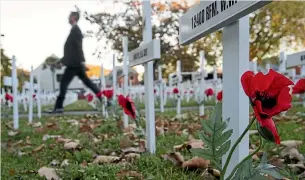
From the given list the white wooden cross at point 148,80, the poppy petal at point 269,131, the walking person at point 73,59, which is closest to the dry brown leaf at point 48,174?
the white wooden cross at point 148,80

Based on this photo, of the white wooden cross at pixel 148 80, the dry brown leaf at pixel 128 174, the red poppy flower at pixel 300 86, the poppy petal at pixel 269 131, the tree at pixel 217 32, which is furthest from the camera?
the tree at pixel 217 32

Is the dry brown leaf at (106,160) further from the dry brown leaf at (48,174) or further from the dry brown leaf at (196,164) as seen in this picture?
the dry brown leaf at (196,164)

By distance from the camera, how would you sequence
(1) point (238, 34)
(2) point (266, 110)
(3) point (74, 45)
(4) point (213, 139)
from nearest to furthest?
(2) point (266, 110) < (4) point (213, 139) < (1) point (238, 34) < (3) point (74, 45)

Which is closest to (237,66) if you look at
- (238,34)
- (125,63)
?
(238,34)

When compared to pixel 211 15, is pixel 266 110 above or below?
below

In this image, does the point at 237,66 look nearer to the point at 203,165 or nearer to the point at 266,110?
the point at 266,110

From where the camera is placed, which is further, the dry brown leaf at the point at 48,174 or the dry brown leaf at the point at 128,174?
the dry brown leaf at the point at 48,174

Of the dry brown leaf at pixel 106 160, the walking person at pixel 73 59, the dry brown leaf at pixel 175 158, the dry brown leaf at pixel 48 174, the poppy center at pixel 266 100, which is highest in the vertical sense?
the walking person at pixel 73 59

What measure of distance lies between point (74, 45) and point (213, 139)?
7.82 meters

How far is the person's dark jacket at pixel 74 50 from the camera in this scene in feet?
28.2

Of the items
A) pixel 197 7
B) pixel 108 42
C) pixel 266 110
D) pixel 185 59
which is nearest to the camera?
pixel 266 110

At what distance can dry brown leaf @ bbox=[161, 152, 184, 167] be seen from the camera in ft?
7.22

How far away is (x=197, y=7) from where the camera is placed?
152cm

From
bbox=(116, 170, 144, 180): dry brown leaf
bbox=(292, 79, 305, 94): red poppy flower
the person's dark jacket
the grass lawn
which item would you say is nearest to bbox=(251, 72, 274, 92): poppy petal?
the grass lawn
